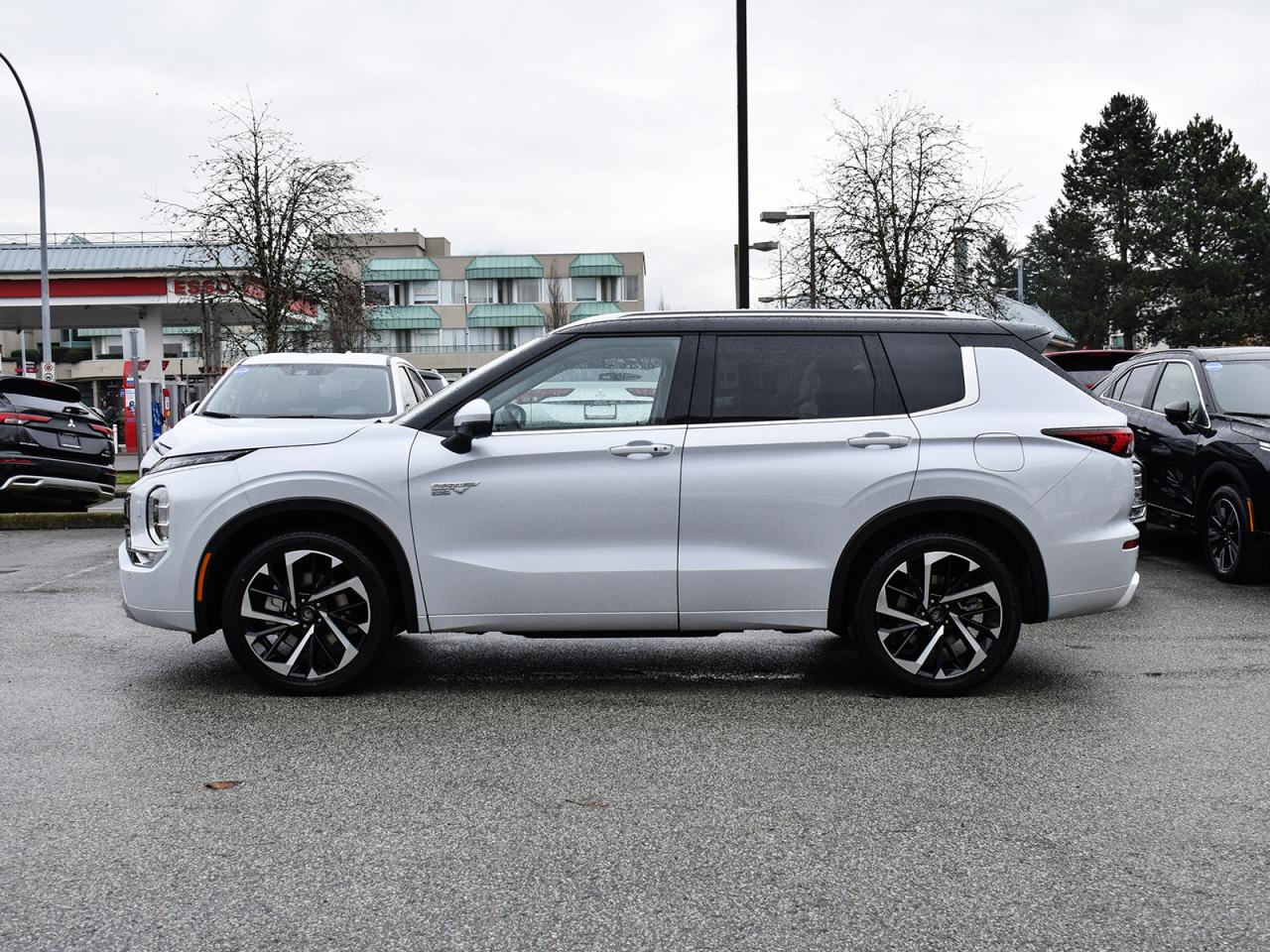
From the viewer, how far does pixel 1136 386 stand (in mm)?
11305

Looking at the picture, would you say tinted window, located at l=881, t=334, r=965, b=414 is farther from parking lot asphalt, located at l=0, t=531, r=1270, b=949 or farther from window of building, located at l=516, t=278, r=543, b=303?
window of building, located at l=516, t=278, r=543, b=303

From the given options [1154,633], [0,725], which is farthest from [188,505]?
[1154,633]

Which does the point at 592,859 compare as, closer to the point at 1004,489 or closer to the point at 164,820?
the point at 164,820

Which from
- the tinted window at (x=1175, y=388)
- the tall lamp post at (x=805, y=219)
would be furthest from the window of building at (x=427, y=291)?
the tinted window at (x=1175, y=388)

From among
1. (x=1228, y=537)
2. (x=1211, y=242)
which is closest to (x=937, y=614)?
(x=1228, y=537)

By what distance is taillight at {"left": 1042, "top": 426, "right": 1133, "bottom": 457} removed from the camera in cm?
582

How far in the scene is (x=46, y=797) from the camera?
14.2ft

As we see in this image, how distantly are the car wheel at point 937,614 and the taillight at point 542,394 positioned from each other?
1.61 meters

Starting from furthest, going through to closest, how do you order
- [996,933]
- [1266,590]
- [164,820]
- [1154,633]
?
[1266,590]
[1154,633]
[164,820]
[996,933]

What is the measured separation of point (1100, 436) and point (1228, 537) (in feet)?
13.8

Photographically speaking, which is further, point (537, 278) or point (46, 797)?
point (537, 278)

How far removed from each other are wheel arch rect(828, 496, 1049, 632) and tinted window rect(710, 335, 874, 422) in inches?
20.4

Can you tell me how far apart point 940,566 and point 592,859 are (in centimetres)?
260

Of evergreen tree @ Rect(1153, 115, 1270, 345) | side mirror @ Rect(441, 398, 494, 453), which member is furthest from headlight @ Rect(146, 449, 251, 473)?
evergreen tree @ Rect(1153, 115, 1270, 345)
